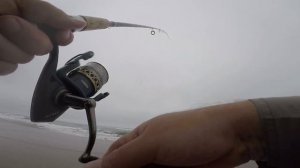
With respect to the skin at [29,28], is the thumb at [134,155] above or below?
below

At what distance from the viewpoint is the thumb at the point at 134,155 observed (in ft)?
3.82

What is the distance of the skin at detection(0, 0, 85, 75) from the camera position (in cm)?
106

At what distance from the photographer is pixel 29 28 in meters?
1.09

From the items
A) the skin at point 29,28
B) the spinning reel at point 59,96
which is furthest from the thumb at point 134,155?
the skin at point 29,28

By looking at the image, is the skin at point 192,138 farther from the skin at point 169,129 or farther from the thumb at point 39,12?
the thumb at point 39,12

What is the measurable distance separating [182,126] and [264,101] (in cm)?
33

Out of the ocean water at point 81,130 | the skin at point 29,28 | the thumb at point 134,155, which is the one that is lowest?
the ocean water at point 81,130

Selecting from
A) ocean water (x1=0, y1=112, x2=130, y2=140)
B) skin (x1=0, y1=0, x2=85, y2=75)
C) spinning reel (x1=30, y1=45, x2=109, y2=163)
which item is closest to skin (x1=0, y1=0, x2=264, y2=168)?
skin (x1=0, y1=0, x2=85, y2=75)

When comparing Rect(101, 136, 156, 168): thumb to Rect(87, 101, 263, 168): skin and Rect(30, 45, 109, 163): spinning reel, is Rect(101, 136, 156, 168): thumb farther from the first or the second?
Rect(30, 45, 109, 163): spinning reel

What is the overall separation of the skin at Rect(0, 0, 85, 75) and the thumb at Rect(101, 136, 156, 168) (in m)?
0.50

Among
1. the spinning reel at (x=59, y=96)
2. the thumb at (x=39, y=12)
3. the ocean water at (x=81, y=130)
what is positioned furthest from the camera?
the ocean water at (x=81, y=130)

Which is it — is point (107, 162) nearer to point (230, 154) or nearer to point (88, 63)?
point (230, 154)

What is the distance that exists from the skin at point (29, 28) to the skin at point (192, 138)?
1.64ft

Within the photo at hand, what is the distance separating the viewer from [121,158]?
1.17 metres
